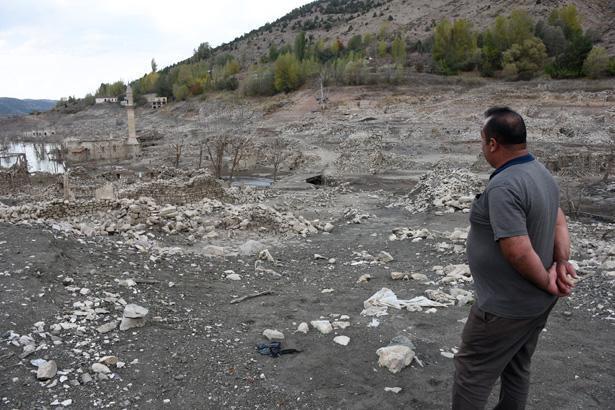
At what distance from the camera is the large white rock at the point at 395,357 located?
3.86 meters

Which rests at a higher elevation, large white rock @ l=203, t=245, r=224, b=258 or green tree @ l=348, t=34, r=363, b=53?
green tree @ l=348, t=34, r=363, b=53

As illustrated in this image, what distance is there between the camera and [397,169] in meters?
22.2

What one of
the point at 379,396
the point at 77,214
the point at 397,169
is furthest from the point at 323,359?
the point at 397,169

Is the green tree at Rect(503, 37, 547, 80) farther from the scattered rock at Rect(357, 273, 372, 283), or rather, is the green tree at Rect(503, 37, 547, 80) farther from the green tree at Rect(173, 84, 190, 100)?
the green tree at Rect(173, 84, 190, 100)

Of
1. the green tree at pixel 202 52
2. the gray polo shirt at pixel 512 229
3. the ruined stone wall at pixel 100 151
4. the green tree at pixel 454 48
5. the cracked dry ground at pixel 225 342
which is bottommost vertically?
the ruined stone wall at pixel 100 151

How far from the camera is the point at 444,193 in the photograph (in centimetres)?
1245

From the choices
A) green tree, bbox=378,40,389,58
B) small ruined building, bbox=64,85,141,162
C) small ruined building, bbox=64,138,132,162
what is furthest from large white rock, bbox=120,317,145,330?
green tree, bbox=378,40,389,58

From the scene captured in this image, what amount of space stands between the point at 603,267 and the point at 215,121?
5210 cm

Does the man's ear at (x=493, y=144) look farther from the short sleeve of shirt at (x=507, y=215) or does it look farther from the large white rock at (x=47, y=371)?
the large white rock at (x=47, y=371)

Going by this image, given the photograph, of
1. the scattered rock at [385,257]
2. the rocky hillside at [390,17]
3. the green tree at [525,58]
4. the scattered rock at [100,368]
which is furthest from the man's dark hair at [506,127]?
the rocky hillside at [390,17]

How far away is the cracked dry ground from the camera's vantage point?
3.52 m

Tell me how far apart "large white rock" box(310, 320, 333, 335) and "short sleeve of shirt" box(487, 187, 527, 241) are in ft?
8.47

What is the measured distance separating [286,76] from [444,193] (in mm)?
50362

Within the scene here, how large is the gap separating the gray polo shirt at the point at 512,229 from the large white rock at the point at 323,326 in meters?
2.27
